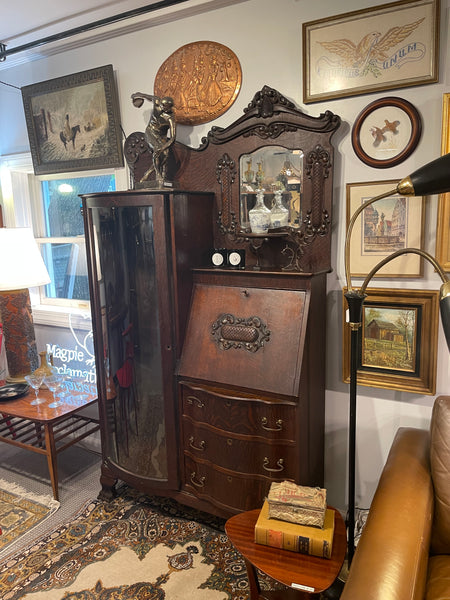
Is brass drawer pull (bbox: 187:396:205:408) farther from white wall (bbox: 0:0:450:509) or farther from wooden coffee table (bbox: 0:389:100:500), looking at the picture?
wooden coffee table (bbox: 0:389:100:500)

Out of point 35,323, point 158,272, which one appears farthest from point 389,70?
point 35,323

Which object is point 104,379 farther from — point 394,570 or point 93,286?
point 394,570

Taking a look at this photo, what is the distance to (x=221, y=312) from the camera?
6.63 feet

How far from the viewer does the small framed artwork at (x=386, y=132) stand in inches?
71.7

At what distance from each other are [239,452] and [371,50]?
1810 millimetres

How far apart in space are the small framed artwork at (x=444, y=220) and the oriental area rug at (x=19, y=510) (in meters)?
2.33

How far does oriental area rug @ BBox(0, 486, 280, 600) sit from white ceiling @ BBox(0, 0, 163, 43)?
2659 millimetres

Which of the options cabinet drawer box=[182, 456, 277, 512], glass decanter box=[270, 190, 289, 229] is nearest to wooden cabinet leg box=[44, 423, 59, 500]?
cabinet drawer box=[182, 456, 277, 512]

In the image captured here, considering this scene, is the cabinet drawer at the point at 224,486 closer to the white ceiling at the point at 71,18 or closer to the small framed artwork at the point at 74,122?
the small framed artwork at the point at 74,122

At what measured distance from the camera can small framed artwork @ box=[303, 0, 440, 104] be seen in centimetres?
174

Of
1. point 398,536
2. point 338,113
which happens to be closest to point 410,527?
point 398,536

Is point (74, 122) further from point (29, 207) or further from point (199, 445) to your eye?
point (199, 445)

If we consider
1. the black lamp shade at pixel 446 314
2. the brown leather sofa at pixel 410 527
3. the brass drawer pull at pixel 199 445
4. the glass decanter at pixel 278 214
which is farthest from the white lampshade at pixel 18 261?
the black lamp shade at pixel 446 314

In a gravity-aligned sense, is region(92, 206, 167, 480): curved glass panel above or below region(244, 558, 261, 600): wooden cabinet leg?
above
